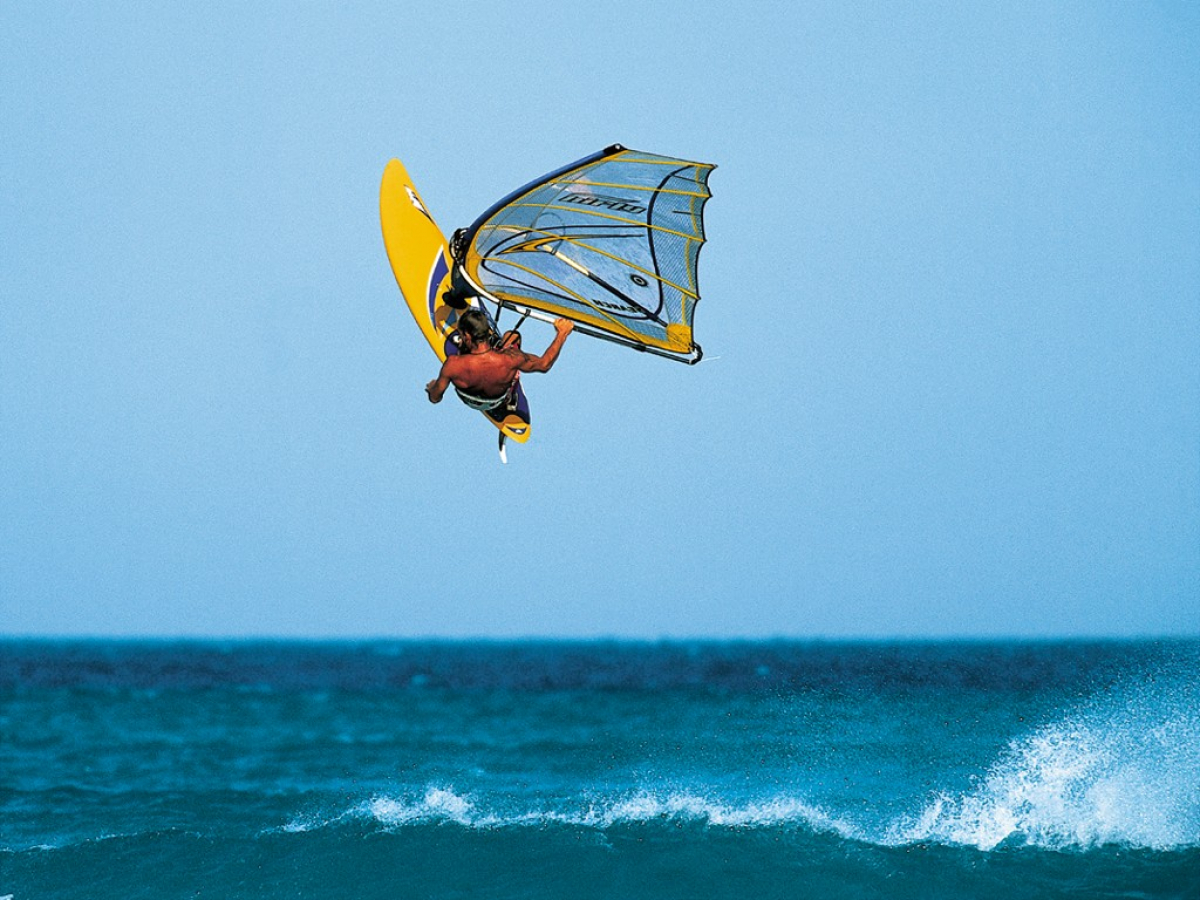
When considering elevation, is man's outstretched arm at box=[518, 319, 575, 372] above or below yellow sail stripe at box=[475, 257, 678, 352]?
below

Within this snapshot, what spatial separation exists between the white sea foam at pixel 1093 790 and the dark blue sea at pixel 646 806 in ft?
0.08

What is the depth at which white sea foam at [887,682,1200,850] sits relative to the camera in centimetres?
1105

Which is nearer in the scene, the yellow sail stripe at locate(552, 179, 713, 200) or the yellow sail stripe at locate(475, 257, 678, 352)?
the yellow sail stripe at locate(552, 179, 713, 200)

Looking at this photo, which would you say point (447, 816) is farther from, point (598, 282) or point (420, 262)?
point (598, 282)

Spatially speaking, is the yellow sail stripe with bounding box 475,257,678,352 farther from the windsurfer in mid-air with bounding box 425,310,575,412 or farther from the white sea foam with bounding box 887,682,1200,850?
the white sea foam with bounding box 887,682,1200,850

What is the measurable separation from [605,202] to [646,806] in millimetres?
7170

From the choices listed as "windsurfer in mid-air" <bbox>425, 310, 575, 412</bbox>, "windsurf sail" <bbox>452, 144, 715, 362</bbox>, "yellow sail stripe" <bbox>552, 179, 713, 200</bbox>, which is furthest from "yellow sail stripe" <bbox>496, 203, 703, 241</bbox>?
"windsurfer in mid-air" <bbox>425, 310, 575, 412</bbox>

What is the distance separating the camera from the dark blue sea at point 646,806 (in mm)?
10797

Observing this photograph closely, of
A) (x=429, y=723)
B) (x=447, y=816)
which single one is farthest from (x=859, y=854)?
(x=429, y=723)

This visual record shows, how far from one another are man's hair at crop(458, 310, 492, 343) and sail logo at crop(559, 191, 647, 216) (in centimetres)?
90

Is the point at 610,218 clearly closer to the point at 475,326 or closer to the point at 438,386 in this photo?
the point at 475,326

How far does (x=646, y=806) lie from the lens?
1295 cm

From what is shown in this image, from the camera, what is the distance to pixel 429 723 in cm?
2423

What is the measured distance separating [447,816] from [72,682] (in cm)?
2920
